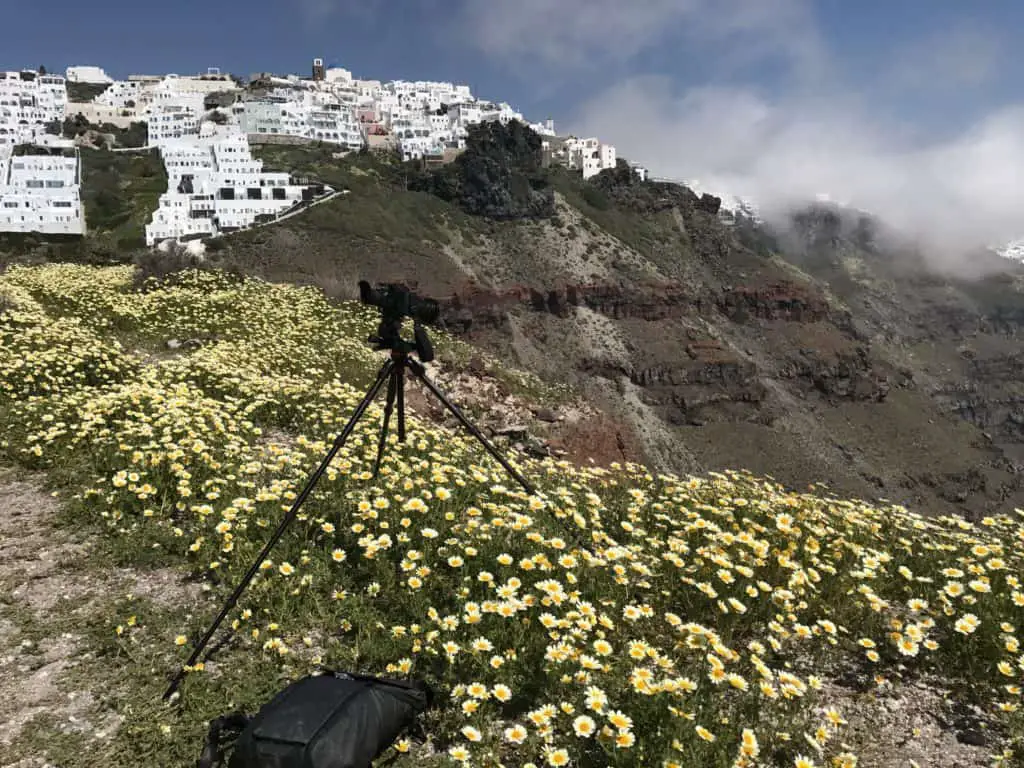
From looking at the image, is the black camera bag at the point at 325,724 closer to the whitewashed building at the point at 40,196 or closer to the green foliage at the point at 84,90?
the whitewashed building at the point at 40,196

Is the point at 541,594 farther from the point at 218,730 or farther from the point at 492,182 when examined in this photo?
the point at 492,182

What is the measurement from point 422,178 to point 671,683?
8700cm

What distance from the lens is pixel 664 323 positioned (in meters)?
79.9

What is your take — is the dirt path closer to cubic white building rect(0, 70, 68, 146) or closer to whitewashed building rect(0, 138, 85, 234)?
whitewashed building rect(0, 138, 85, 234)

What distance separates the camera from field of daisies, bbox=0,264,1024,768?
3812 millimetres

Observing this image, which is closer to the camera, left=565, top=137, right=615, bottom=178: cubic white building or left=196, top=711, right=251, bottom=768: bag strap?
left=196, top=711, right=251, bottom=768: bag strap

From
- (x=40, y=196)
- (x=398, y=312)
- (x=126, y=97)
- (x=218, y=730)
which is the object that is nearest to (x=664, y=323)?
(x=40, y=196)

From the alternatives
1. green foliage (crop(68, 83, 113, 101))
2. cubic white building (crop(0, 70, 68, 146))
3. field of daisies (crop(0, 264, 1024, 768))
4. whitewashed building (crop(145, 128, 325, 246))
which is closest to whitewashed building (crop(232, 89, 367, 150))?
whitewashed building (crop(145, 128, 325, 246))

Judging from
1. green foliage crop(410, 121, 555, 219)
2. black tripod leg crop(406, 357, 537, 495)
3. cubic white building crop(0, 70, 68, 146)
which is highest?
cubic white building crop(0, 70, 68, 146)

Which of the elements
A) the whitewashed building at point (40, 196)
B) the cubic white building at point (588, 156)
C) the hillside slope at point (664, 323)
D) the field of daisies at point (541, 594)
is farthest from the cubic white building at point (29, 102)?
the field of daisies at point (541, 594)

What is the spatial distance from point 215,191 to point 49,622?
66263 millimetres

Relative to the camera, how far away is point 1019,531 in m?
6.20

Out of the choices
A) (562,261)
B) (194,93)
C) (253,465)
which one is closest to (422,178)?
(562,261)

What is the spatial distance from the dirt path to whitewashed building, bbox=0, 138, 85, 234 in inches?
2496
